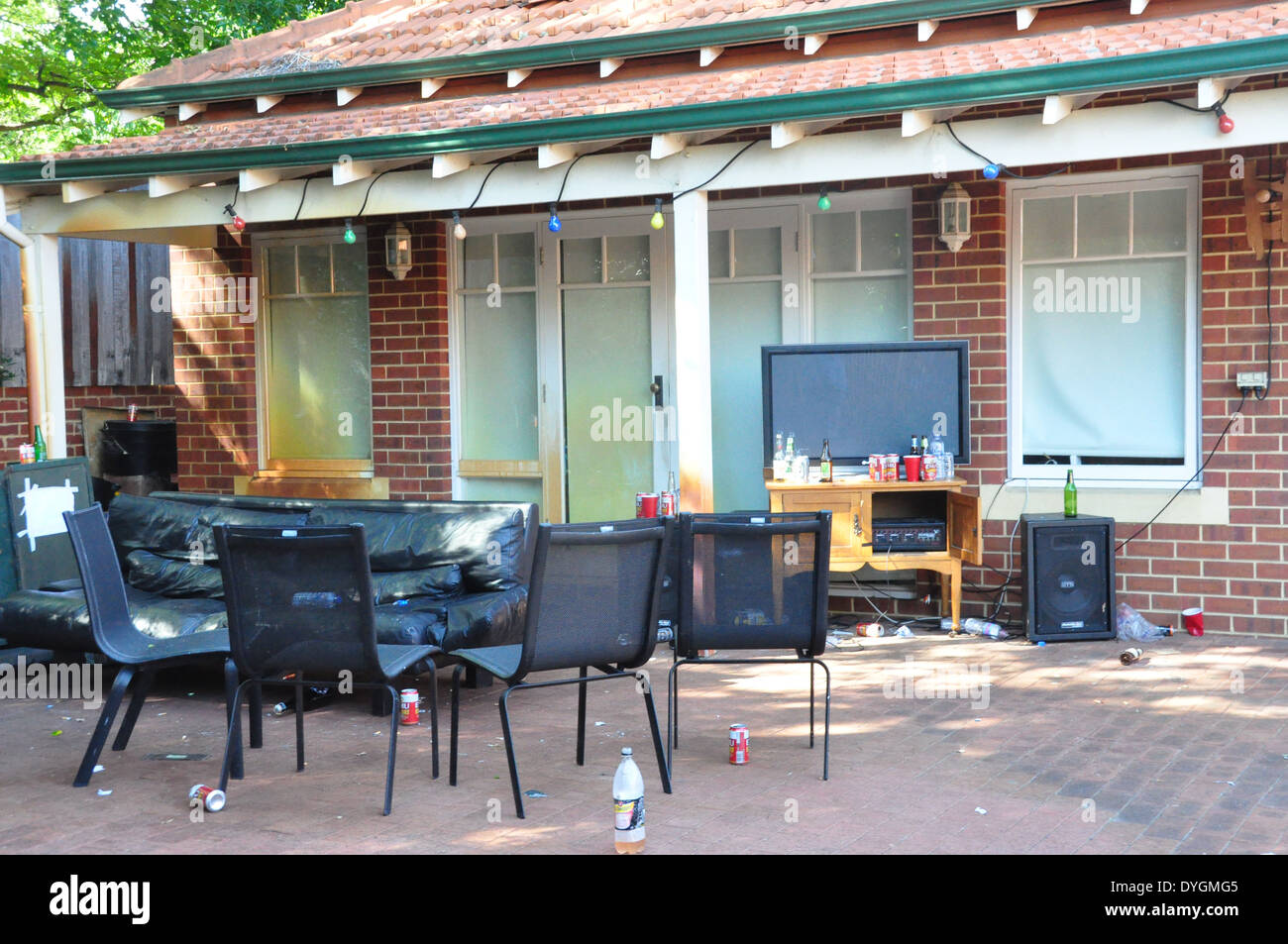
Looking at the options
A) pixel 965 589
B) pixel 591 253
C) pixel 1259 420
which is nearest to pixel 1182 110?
pixel 1259 420

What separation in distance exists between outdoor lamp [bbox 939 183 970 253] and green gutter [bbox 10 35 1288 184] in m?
1.43

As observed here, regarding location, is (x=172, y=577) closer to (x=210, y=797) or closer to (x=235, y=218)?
(x=235, y=218)

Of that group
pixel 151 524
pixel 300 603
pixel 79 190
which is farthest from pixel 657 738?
pixel 79 190

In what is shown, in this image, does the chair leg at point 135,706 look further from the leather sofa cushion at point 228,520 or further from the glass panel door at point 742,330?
the glass panel door at point 742,330

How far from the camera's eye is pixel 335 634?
180 inches

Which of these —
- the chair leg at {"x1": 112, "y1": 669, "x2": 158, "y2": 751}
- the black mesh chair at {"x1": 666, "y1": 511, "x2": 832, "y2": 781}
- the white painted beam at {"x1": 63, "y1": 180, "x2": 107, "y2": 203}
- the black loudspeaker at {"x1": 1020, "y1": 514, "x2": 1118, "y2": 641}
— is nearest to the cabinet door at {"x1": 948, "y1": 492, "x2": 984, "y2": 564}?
the black loudspeaker at {"x1": 1020, "y1": 514, "x2": 1118, "y2": 641}

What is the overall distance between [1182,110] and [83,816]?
Answer: 556 cm

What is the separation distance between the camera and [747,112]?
667 cm

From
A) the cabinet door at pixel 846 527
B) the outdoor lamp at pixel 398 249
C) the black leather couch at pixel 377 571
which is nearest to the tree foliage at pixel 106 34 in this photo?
the outdoor lamp at pixel 398 249

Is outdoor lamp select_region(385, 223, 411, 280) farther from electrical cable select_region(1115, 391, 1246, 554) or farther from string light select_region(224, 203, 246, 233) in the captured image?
electrical cable select_region(1115, 391, 1246, 554)

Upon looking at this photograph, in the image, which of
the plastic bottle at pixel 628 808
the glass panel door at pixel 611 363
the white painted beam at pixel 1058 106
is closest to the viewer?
the plastic bottle at pixel 628 808

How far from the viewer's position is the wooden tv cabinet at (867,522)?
25.0 feet

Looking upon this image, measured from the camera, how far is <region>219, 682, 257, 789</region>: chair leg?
4660 millimetres

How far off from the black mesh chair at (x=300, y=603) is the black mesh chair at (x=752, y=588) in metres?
1.18
